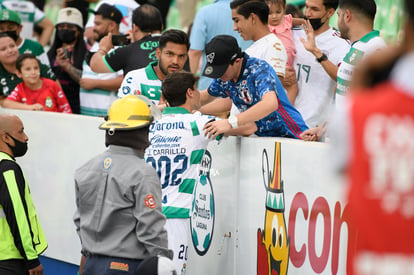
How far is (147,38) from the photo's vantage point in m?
8.32

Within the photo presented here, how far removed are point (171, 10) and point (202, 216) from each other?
26.1 ft

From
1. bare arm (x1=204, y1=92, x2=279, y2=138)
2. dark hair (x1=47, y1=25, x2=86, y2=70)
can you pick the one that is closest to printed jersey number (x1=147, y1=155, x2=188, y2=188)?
bare arm (x1=204, y1=92, x2=279, y2=138)

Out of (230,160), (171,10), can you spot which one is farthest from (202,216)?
(171,10)

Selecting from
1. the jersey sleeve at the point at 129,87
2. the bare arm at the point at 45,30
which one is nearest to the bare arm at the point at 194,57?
the jersey sleeve at the point at 129,87

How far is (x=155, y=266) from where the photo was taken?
4.98m

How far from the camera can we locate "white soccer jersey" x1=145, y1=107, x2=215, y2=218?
6160 millimetres

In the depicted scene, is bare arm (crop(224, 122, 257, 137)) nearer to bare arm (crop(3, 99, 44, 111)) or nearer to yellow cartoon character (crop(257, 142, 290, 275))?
yellow cartoon character (crop(257, 142, 290, 275))

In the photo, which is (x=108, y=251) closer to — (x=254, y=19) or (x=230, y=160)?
(x=230, y=160)

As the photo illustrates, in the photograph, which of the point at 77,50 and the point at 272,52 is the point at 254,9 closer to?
the point at 272,52

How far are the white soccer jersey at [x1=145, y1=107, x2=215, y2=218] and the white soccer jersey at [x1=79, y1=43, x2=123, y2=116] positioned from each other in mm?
3260

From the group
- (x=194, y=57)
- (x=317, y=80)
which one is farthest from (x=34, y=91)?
(x=317, y=80)

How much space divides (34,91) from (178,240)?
13.5 feet

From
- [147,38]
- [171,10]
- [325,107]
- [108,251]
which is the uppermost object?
[171,10]

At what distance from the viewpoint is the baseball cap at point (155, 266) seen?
16.3 ft
